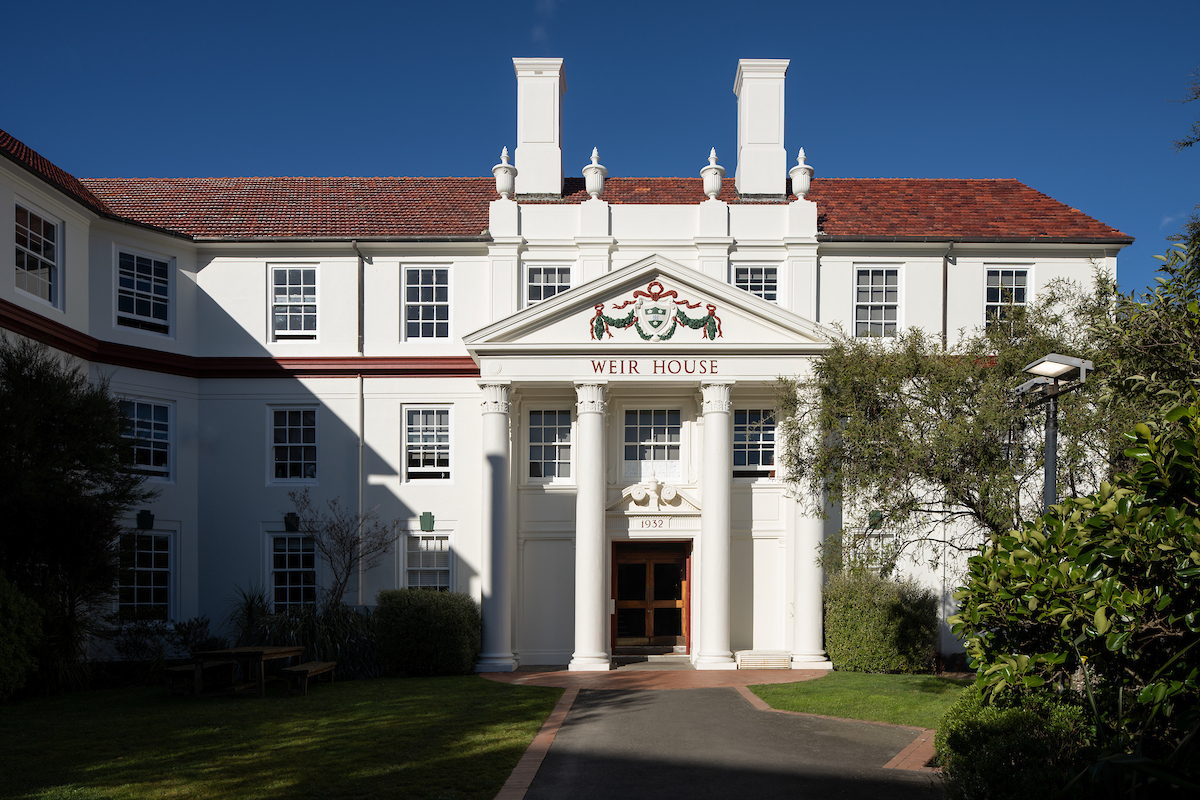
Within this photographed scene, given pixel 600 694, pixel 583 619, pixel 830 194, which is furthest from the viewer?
pixel 830 194

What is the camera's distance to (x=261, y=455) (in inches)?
817

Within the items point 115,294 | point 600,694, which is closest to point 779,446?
point 600,694

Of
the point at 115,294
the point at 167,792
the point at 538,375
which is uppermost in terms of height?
the point at 115,294

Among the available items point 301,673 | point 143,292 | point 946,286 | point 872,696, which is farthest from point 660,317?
point 143,292

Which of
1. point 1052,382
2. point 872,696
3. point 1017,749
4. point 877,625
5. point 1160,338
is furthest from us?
point 877,625

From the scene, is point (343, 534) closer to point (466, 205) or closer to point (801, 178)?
point (466, 205)

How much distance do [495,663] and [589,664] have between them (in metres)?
1.99

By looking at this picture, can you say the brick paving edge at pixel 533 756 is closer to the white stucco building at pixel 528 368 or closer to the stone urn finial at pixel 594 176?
the white stucco building at pixel 528 368

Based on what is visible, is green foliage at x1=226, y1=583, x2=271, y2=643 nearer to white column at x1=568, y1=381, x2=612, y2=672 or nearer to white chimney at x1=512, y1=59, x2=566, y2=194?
white column at x1=568, y1=381, x2=612, y2=672

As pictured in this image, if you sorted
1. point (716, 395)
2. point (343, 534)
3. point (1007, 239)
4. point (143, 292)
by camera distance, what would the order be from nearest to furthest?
point (716, 395), point (343, 534), point (143, 292), point (1007, 239)

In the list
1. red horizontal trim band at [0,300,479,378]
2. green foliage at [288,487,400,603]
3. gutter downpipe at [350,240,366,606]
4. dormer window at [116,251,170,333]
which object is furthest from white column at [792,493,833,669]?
dormer window at [116,251,170,333]

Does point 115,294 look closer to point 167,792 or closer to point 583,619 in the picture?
point 583,619

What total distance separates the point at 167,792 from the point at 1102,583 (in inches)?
342

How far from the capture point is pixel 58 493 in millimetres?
14734
